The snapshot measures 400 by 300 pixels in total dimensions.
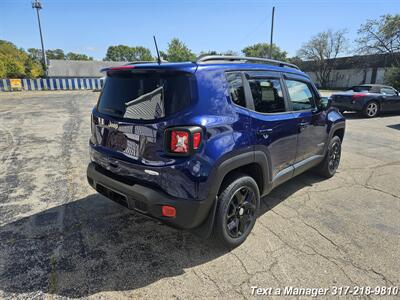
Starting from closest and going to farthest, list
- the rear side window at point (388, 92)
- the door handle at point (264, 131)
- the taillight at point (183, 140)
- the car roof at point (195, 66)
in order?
the taillight at point (183, 140) < the car roof at point (195, 66) < the door handle at point (264, 131) < the rear side window at point (388, 92)

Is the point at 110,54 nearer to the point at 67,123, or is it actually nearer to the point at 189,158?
the point at 67,123

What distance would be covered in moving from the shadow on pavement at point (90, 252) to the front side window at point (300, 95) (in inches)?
84.0

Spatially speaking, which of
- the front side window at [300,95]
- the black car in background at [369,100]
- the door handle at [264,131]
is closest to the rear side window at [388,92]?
the black car in background at [369,100]

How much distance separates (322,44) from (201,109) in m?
53.3

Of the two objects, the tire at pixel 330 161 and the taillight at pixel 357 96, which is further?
the taillight at pixel 357 96

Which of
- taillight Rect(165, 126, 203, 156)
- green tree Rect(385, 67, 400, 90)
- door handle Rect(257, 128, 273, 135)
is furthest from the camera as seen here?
green tree Rect(385, 67, 400, 90)

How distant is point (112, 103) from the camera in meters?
2.89

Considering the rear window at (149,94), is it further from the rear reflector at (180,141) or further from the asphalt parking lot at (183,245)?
the asphalt parking lot at (183,245)

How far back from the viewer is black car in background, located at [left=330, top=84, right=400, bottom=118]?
38.2ft

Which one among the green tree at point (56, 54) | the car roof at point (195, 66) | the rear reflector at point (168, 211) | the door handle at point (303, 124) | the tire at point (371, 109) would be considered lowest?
the tire at point (371, 109)

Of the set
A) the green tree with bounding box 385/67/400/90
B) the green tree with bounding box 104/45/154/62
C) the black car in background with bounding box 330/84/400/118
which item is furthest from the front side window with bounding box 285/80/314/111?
the green tree with bounding box 104/45/154/62

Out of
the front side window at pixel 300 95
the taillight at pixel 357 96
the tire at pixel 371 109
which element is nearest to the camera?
the front side window at pixel 300 95

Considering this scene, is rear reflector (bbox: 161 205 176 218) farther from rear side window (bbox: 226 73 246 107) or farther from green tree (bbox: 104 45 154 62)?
green tree (bbox: 104 45 154 62)

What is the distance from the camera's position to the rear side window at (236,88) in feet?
8.79
